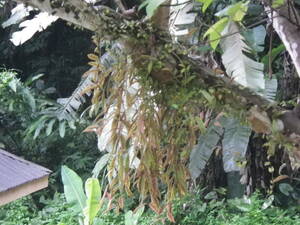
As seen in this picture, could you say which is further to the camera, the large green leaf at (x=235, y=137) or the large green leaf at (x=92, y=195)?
the large green leaf at (x=92, y=195)

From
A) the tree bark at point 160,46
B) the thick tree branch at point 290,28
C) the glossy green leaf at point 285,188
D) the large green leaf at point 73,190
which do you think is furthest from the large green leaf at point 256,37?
the large green leaf at point 73,190

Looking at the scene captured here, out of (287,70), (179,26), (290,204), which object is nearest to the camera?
(179,26)

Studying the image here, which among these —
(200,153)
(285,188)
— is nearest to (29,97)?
(285,188)

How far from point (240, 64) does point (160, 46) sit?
1.67 feet

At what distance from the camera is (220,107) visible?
3.07ft

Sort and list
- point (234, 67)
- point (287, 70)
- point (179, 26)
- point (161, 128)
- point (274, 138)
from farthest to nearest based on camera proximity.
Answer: point (287, 70)
point (179, 26)
point (234, 67)
point (161, 128)
point (274, 138)

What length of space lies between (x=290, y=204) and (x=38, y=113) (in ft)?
6.86

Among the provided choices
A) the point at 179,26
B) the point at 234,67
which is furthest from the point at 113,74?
the point at 179,26

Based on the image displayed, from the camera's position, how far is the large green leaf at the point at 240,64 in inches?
50.4

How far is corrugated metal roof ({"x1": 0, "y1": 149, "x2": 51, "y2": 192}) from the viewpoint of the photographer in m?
1.31

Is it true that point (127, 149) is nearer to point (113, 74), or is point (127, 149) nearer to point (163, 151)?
point (163, 151)

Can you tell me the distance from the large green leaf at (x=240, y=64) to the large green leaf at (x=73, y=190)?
150 cm

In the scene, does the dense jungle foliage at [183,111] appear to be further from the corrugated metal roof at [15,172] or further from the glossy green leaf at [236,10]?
the corrugated metal roof at [15,172]

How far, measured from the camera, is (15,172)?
1.38 m
